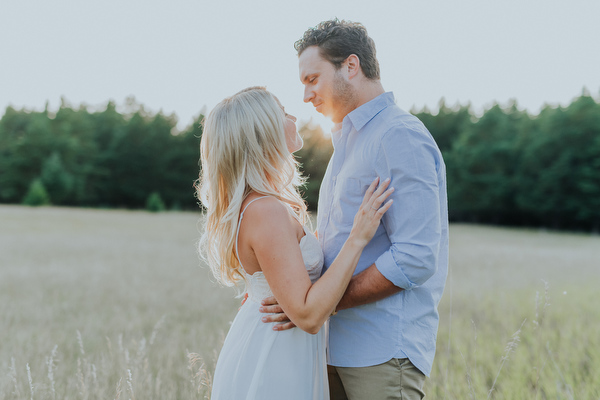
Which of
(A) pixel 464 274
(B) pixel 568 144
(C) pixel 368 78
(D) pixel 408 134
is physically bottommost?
(A) pixel 464 274

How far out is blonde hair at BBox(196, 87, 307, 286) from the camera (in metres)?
2.38

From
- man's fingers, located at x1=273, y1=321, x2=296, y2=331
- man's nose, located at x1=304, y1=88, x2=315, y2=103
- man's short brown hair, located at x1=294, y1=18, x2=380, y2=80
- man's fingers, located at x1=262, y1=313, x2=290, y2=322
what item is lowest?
man's fingers, located at x1=273, y1=321, x2=296, y2=331

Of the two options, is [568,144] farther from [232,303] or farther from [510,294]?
[232,303]

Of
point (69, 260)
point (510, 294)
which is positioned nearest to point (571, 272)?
point (510, 294)

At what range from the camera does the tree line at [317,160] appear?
46344 mm

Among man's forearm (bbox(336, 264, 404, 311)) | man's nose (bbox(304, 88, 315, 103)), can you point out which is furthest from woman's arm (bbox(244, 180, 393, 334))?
man's nose (bbox(304, 88, 315, 103))

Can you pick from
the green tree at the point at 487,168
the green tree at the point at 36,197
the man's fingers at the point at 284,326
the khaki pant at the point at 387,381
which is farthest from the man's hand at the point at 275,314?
the green tree at the point at 36,197

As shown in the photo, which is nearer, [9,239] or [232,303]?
[232,303]

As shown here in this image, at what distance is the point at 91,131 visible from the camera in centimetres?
6919

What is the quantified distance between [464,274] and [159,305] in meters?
8.28

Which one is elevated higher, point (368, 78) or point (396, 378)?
point (368, 78)

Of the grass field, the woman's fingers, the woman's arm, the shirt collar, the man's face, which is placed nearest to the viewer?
the woman's arm

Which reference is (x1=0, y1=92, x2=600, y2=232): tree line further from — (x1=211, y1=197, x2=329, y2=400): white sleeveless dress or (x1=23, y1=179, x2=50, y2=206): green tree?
(x1=211, y1=197, x2=329, y2=400): white sleeveless dress

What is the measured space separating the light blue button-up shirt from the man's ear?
8.4 inches
